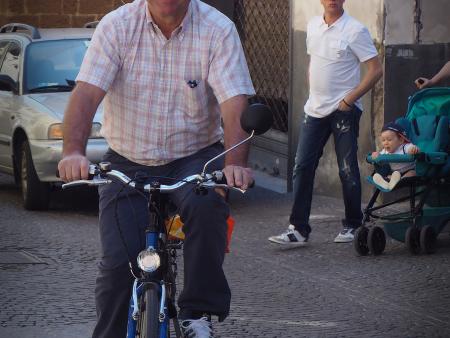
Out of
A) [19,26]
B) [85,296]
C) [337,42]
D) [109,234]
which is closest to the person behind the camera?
[109,234]

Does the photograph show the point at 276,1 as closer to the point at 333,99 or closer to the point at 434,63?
the point at 434,63

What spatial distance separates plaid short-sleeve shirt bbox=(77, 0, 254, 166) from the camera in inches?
207

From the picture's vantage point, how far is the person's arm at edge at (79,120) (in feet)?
16.3

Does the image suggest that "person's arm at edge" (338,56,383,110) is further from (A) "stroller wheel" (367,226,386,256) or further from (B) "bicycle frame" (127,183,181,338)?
(B) "bicycle frame" (127,183,181,338)

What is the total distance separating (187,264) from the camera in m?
5.21

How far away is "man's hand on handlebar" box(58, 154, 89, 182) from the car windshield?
778 centimetres

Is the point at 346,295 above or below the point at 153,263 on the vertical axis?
below

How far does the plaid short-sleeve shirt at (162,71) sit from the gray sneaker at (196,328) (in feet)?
2.31

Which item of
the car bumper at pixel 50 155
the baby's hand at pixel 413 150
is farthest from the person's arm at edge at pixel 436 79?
the car bumper at pixel 50 155

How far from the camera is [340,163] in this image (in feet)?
33.0

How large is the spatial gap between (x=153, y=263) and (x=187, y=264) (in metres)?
0.38

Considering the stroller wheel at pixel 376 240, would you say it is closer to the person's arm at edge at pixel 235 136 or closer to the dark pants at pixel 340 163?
the dark pants at pixel 340 163

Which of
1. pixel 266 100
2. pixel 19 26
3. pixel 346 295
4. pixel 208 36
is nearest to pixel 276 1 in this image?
pixel 266 100

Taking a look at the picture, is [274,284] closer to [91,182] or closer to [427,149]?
[427,149]
